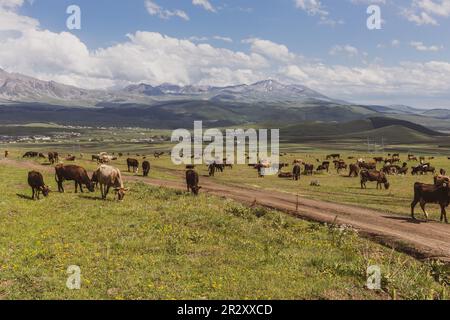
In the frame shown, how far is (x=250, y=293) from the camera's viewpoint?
43.9 ft

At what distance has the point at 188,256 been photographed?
56.4 feet

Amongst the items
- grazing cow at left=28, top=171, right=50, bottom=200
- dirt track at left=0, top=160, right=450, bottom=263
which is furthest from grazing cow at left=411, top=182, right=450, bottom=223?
grazing cow at left=28, top=171, right=50, bottom=200

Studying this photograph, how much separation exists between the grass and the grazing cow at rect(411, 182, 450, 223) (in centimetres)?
983

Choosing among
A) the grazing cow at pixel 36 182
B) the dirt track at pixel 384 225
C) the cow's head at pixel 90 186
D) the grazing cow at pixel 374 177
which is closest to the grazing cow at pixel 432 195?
the dirt track at pixel 384 225

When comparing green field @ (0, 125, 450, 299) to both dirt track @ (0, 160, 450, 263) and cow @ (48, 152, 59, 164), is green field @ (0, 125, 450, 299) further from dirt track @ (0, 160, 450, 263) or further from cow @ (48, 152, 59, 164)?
cow @ (48, 152, 59, 164)

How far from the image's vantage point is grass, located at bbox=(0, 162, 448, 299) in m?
13.6

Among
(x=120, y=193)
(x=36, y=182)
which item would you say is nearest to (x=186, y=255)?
(x=120, y=193)

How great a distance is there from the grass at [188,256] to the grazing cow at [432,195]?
983 cm

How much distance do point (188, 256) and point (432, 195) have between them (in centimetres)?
2020

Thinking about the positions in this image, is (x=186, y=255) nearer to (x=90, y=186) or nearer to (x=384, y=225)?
(x=384, y=225)

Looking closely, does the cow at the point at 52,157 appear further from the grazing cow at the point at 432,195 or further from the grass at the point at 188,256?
the grazing cow at the point at 432,195

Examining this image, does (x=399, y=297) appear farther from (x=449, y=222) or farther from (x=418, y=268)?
(x=449, y=222)

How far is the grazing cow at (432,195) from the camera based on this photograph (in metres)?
28.4
